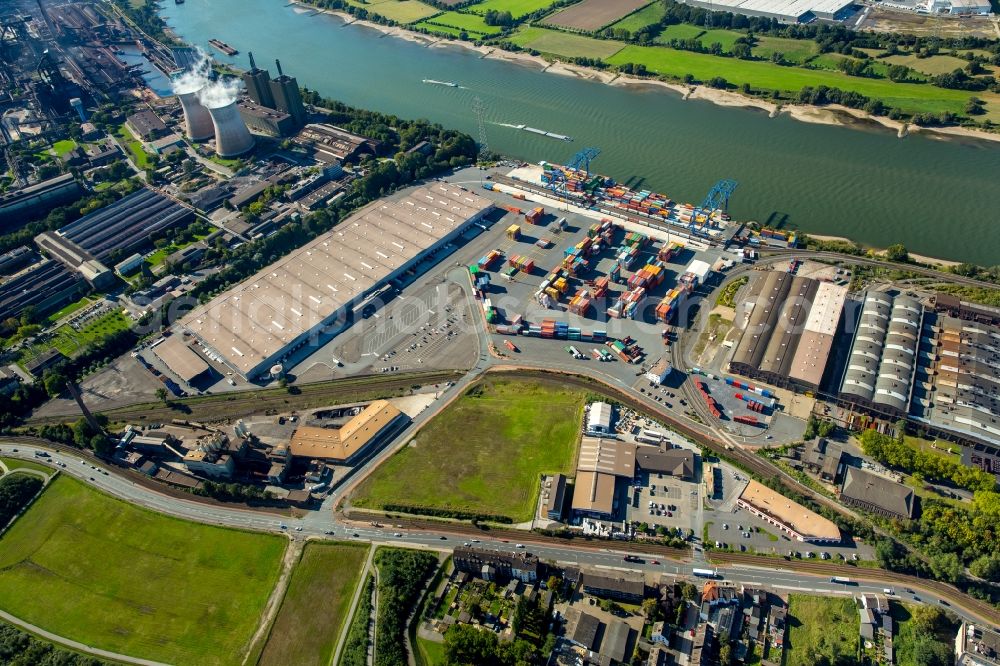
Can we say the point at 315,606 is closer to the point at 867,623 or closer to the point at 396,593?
the point at 396,593

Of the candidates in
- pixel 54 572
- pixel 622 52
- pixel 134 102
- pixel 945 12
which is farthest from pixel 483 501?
pixel 945 12

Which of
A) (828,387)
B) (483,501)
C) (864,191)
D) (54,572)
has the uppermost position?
(864,191)

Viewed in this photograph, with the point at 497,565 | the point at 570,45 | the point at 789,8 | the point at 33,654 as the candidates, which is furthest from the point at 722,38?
the point at 33,654

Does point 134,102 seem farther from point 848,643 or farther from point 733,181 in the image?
point 848,643

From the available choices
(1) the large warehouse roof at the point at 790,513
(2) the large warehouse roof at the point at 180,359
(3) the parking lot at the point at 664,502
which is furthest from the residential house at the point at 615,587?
(2) the large warehouse roof at the point at 180,359

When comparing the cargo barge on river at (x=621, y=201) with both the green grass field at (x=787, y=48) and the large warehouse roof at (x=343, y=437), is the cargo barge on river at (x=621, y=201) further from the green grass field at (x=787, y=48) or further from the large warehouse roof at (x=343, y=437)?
the green grass field at (x=787, y=48)

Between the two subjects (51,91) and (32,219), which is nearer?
(32,219)

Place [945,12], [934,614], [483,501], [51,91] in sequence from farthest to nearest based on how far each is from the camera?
[945,12], [51,91], [483,501], [934,614]
